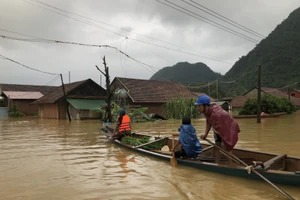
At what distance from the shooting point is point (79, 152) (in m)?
9.32

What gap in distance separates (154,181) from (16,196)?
2620 mm

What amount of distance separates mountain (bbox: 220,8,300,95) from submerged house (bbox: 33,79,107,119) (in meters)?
34.6

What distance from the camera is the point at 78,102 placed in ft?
91.6

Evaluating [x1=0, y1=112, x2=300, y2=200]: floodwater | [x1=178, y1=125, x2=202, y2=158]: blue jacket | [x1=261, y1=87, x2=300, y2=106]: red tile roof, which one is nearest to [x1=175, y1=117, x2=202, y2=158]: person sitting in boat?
[x1=178, y1=125, x2=202, y2=158]: blue jacket

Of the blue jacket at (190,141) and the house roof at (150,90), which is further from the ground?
the house roof at (150,90)

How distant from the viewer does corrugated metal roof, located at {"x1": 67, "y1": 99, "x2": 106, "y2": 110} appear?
88.8 feet

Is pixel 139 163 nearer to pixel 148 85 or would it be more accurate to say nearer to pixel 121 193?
pixel 121 193

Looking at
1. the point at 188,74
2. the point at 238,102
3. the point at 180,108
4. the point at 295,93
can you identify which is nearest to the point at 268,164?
the point at 180,108

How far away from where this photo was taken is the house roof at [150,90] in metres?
27.7

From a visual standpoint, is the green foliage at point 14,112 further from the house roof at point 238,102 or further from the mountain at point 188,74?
the mountain at point 188,74

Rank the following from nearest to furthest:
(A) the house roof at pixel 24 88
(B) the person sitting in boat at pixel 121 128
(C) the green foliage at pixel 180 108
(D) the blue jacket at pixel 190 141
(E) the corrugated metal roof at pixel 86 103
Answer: (D) the blue jacket at pixel 190 141 → (B) the person sitting in boat at pixel 121 128 → (C) the green foliage at pixel 180 108 → (E) the corrugated metal roof at pixel 86 103 → (A) the house roof at pixel 24 88

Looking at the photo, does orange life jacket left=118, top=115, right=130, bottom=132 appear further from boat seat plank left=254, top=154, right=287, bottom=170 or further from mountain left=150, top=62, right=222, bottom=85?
mountain left=150, top=62, right=222, bottom=85

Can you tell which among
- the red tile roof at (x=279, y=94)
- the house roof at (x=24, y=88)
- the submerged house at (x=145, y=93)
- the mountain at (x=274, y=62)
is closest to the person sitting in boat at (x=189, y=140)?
the submerged house at (x=145, y=93)

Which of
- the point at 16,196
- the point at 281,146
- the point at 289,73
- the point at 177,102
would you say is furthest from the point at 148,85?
the point at 289,73
